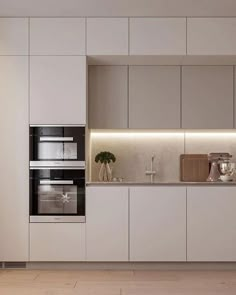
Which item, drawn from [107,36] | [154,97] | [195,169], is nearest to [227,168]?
[195,169]

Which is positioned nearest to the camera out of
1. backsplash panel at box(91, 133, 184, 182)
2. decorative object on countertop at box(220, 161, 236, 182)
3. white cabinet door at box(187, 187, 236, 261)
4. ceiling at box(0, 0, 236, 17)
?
ceiling at box(0, 0, 236, 17)

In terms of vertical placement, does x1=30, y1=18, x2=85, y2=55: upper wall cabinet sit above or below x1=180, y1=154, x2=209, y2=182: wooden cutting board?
above

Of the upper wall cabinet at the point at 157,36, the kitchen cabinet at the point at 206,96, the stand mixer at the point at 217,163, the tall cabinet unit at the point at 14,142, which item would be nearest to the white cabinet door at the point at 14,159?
the tall cabinet unit at the point at 14,142

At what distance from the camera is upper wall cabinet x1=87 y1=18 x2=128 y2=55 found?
5051mm

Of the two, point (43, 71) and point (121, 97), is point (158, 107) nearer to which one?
point (121, 97)

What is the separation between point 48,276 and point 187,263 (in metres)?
1.39

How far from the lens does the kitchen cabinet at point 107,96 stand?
554cm

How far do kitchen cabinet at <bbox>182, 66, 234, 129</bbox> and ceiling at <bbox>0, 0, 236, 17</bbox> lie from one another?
0.75 m

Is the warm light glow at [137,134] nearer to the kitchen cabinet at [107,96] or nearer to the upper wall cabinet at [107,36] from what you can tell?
the kitchen cabinet at [107,96]

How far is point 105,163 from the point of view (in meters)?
5.62

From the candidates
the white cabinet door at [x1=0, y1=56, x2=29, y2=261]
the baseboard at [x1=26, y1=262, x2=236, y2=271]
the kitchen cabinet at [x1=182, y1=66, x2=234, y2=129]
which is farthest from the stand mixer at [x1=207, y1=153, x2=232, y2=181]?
the white cabinet door at [x1=0, y1=56, x2=29, y2=261]

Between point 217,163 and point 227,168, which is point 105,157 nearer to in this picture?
point 217,163

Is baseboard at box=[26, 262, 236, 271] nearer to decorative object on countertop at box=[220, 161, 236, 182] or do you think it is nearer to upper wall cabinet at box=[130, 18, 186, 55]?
decorative object on countertop at box=[220, 161, 236, 182]

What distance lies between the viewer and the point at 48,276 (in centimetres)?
476
